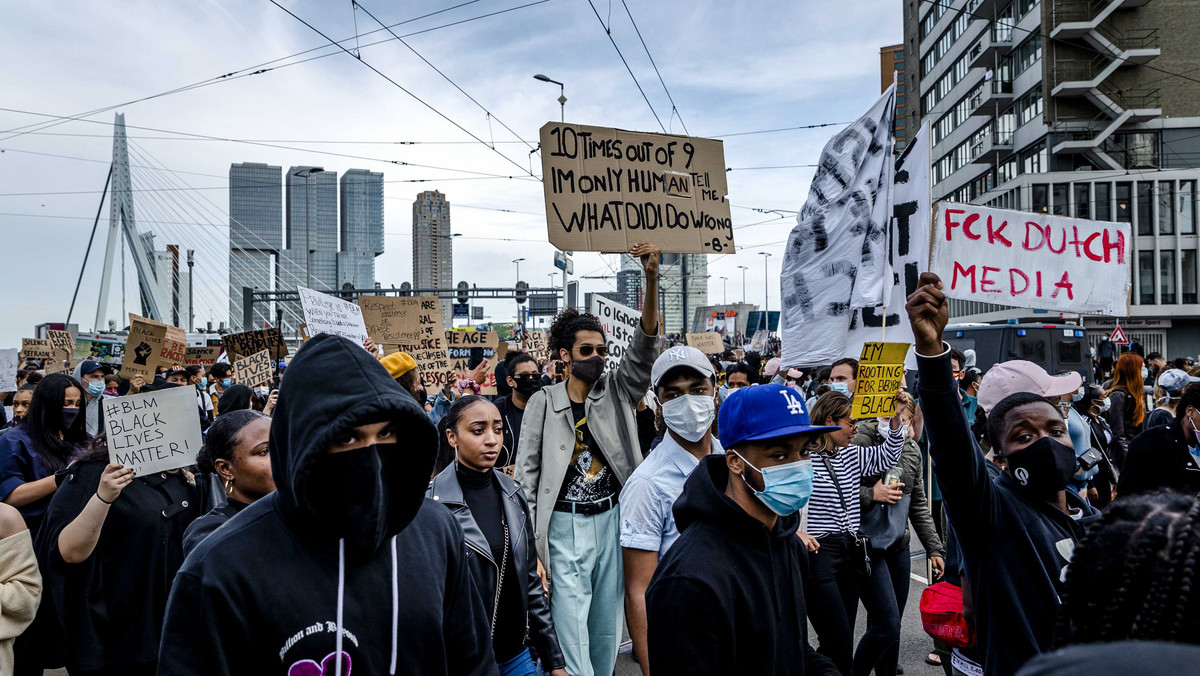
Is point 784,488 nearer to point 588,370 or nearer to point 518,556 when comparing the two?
point 518,556

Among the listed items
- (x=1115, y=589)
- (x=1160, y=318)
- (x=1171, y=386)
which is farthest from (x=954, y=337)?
(x=1160, y=318)

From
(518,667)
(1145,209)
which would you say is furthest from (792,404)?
(1145,209)

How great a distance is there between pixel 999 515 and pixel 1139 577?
168 centimetres

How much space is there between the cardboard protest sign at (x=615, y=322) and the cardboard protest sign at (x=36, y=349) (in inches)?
533

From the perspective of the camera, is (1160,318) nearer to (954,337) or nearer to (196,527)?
(954,337)

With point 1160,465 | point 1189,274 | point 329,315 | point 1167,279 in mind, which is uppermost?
point 1189,274

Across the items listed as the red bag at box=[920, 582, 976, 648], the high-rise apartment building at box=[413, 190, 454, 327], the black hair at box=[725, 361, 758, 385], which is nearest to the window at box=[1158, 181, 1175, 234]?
the black hair at box=[725, 361, 758, 385]

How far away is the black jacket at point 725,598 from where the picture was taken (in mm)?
2447

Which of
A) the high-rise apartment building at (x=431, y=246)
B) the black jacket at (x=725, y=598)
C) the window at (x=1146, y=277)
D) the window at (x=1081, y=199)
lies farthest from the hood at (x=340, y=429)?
the high-rise apartment building at (x=431, y=246)

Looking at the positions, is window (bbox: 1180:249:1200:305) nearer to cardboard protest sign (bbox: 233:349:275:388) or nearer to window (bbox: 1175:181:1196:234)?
window (bbox: 1175:181:1196:234)

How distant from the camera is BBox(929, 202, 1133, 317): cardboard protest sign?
4.94 meters

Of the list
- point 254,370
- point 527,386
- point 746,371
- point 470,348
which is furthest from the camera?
point 470,348

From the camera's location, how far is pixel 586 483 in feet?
14.6

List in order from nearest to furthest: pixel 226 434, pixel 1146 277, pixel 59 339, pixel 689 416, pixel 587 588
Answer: pixel 226 434
pixel 689 416
pixel 587 588
pixel 59 339
pixel 1146 277
